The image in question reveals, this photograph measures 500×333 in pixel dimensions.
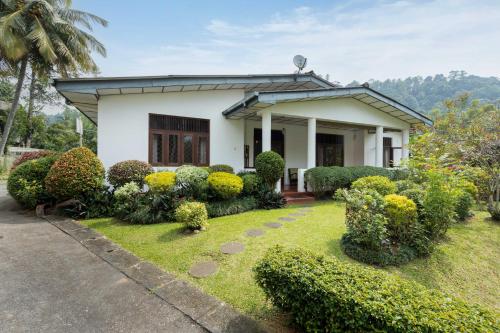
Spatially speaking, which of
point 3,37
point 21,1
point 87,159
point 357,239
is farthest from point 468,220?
point 21,1

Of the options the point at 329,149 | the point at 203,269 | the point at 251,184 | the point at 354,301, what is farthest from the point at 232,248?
the point at 329,149

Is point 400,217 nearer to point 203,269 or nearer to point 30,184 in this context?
point 203,269

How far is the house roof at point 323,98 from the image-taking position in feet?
28.4

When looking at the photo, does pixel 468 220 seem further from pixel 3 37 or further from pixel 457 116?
pixel 3 37

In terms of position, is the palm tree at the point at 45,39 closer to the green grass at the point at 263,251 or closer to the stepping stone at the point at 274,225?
the green grass at the point at 263,251

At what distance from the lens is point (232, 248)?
4777 millimetres

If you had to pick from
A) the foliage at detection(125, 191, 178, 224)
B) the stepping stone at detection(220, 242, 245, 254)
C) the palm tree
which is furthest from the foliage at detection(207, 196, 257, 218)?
the palm tree

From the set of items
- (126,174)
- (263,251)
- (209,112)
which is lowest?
(263,251)

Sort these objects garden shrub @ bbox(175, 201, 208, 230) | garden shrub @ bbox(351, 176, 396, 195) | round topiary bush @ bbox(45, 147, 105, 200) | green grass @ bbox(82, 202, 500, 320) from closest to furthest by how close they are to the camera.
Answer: green grass @ bbox(82, 202, 500, 320), garden shrub @ bbox(175, 201, 208, 230), garden shrub @ bbox(351, 176, 396, 195), round topiary bush @ bbox(45, 147, 105, 200)

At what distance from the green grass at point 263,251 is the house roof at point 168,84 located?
13.6ft

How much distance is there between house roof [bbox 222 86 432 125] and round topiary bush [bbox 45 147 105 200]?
529 cm

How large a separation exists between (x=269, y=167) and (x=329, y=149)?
29.4 feet

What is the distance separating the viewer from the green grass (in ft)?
12.0

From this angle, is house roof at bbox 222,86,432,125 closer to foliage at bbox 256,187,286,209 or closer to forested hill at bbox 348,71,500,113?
foliage at bbox 256,187,286,209
